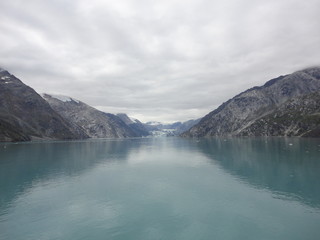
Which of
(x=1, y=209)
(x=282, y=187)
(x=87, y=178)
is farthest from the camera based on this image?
(x=87, y=178)

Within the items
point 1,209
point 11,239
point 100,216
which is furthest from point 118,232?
point 1,209

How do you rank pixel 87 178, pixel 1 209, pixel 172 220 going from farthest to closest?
pixel 87 178
pixel 1 209
pixel 172 220

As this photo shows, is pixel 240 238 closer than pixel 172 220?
Yes

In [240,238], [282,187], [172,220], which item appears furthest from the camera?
[282,187]

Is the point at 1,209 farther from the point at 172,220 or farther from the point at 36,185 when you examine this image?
the point at 172,220

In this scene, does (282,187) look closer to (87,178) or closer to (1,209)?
(87,178)

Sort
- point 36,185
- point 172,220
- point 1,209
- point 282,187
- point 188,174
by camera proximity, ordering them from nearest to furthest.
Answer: point 172,220
point 1,209
point 282,187
point 36,185
point 188,174

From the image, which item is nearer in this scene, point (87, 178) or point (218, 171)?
point (87, 178)

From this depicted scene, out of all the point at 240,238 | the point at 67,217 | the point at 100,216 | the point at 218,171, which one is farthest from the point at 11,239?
the point at 218,171
